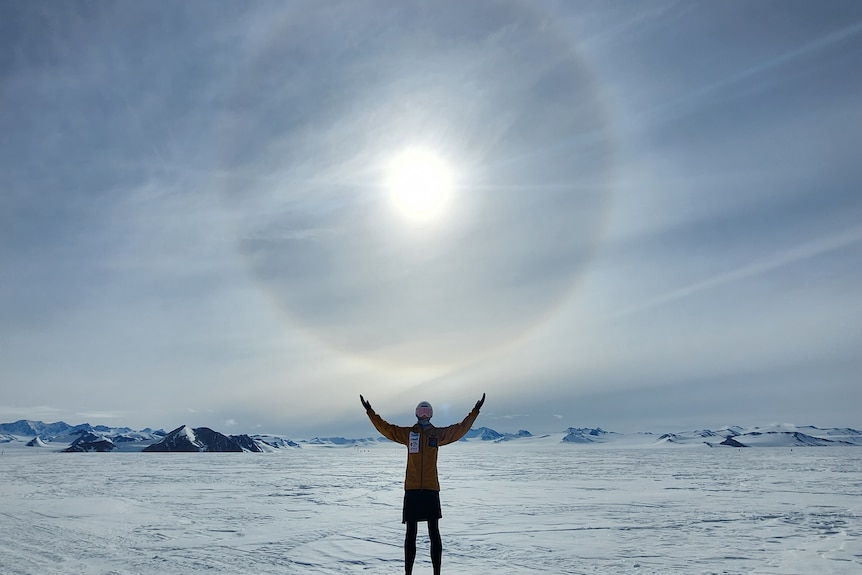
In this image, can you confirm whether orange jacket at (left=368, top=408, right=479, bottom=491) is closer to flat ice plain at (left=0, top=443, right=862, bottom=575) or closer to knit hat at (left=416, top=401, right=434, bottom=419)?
knit hat at (left=416, top=401, right=434, bottom=419)

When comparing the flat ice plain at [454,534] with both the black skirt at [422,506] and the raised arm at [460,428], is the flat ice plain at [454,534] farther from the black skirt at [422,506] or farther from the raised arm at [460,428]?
the raised arm at [460,428]

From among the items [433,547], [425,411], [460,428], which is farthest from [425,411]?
[433,547]

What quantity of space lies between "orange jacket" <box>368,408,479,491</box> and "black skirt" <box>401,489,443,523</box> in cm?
7

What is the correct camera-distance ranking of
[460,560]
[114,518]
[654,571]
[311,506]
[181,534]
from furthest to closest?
[311,506]
[114,518]
[181,534]
[460,560]
[654,571]

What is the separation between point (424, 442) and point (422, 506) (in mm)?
760

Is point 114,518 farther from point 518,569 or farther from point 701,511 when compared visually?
point 701,511

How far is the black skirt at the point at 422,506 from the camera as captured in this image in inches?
268

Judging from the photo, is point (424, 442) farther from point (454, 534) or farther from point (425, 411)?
point (454, 534)

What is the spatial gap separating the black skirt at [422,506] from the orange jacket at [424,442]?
71 mm

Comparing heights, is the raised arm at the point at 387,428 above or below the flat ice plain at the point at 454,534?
above

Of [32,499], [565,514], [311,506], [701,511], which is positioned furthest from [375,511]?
[32,499]

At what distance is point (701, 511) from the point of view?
49.5ft

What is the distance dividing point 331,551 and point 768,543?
7.87 metres

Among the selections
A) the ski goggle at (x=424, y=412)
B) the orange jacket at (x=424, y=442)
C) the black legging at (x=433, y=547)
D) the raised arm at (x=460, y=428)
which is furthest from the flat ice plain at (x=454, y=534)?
the ski goggle at (x=424, y=412)
